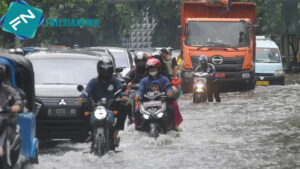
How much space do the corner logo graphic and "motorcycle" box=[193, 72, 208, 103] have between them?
500 centimetres

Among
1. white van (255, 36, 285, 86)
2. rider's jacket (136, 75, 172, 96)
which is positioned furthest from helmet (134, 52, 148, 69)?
white van (255, 36, 285, 86)

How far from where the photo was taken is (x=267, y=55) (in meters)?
34.6

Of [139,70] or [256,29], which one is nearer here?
[139,70]

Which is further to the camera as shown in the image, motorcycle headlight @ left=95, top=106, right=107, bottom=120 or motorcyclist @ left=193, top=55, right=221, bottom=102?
motorcyclist @ left=193, top=55, right=221, bottom=102

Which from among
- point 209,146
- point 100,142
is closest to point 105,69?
point 100,142

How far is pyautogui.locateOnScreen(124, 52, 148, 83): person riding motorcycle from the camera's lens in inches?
644

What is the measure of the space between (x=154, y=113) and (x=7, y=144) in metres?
5.25

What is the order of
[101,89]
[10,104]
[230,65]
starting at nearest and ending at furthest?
1. [10,104]
2. [101,89]
3. [230,65]

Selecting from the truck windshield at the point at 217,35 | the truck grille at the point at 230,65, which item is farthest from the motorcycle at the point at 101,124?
the truck windshield at the point at 217,35

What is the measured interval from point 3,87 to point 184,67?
19.4 m

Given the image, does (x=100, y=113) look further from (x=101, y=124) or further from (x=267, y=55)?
(x=267, y=55)

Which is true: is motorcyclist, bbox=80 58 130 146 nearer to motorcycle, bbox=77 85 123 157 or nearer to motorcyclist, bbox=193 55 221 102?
motorcycle, bbox=77 85 123 157

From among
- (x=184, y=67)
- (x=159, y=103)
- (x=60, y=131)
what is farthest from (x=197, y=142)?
(x=184, y=67)

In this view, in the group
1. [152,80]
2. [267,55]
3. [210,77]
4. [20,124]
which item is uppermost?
[20,124]
